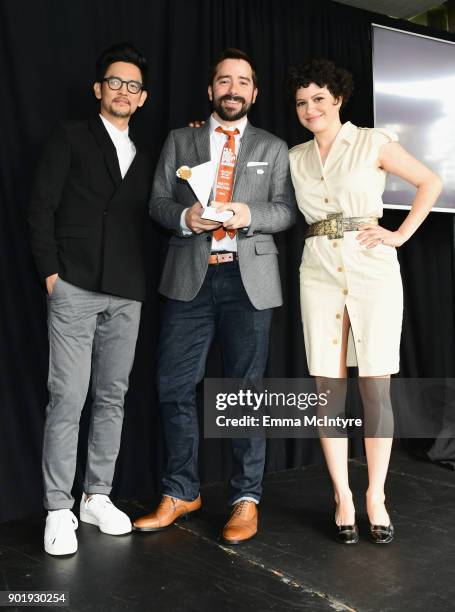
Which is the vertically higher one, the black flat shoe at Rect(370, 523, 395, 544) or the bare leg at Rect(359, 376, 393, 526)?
the bare leg at Rect(359, 376, 393, 526)

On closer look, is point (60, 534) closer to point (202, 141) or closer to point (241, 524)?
point (241, 524)

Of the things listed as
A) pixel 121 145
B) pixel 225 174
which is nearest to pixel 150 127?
pixel 121 145

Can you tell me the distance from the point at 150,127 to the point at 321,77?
1084 mm

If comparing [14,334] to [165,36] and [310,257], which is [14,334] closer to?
[310,257]

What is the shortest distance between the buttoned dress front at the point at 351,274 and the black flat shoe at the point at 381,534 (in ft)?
1.84

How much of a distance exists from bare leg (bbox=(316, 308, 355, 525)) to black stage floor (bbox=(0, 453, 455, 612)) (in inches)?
4.5

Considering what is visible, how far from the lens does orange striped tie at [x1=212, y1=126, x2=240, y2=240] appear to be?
94.7 inches

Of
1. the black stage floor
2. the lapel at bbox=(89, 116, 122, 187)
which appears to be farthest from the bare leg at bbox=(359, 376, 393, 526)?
the lapel at bbox=(89, 116, 122, 187)

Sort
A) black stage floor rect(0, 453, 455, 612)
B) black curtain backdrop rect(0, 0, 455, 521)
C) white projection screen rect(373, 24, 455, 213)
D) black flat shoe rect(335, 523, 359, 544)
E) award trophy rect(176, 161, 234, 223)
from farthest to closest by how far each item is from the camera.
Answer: white projection screen rect(373, 24, 455, 213)
black curtain backdrop rect(0, 0, 455, 521)
black flat shoe rect(335, 523, 359, 544)
award trophy rect(176, 161, 234, 223)
black stage floor rect(0, 453, 455, 612)

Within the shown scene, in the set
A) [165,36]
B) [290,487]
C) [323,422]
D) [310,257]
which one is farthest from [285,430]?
[165,36]

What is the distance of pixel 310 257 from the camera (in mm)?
2389

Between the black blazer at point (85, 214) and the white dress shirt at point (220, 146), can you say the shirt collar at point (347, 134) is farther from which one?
the black blazer at point (85, 214)

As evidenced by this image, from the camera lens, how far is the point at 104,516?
242 cm

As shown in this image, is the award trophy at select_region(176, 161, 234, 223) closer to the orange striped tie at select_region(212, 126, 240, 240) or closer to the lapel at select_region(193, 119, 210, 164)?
the orange striped tie at select_region(212, 126, 240, 240)
